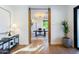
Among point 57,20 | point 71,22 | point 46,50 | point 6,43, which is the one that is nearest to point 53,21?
point 57,20

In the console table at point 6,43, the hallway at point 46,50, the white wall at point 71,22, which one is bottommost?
the hallway at point 46,50

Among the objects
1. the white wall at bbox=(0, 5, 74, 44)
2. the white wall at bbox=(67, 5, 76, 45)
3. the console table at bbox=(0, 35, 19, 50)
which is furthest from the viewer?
the white wall at bbox=(0, 5, 74, 44)

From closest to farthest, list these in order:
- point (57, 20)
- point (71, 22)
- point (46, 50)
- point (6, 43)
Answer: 1. point (6, 43)
2. point (46, 50)
3. point (71, 22)
4. point (57, 20)

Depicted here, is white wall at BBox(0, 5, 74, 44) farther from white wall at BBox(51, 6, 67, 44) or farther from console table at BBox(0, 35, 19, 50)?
console table at BBox(0, 35, 19, 50)

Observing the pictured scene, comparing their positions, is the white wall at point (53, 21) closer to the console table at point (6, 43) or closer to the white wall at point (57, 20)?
the white wall at point (57, 20)

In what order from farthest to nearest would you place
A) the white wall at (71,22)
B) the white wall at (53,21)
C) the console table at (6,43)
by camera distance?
the white wall at (53,21)
the white wall at (71,22)
the console table at (6,43)

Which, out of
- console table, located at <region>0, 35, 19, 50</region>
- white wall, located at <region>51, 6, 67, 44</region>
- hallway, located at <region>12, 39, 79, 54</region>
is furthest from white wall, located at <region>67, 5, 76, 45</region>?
console table, located at <region>0, 35, 19, 50</region>

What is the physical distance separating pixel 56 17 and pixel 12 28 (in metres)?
1.98

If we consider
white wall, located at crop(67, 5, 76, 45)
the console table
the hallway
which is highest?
white wall, located at crop(67, 5, 76, 45)

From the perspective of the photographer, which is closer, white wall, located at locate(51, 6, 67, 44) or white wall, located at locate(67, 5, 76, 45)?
white wall, located at locate(67, 5, 76, 45)

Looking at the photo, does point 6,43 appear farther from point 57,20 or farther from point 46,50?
point 57,20

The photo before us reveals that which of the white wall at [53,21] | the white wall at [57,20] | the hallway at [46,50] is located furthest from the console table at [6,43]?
the white wall at [57,20]

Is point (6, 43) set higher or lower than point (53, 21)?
lower
